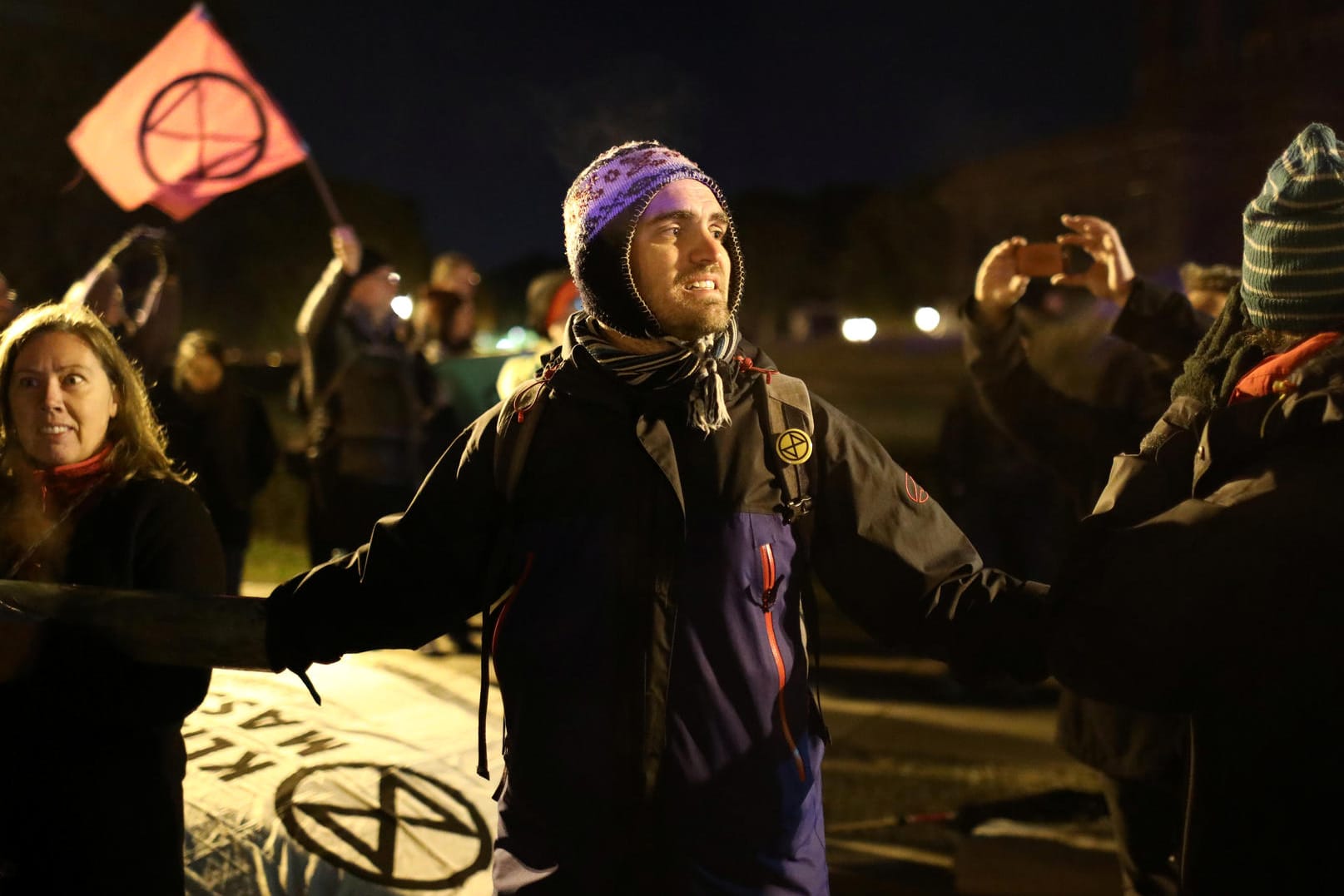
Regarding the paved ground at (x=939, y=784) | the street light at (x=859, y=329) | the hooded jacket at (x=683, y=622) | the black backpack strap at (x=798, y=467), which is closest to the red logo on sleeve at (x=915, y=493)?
the hooded jacket at (x=683, y=622)

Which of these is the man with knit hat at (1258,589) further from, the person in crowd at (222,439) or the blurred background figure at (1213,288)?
the person in crowd at (222,439)

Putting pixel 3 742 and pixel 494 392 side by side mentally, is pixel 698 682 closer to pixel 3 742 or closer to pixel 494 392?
pixel 3 742

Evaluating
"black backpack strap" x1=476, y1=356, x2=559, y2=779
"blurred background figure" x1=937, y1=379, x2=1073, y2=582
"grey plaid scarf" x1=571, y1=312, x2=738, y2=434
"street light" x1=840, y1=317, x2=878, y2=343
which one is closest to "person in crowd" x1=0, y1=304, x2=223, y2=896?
"black backpack strap" x1=476, y1=356, x2=559, y2=779

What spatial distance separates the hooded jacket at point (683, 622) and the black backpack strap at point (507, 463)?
18 mm

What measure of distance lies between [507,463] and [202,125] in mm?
3847

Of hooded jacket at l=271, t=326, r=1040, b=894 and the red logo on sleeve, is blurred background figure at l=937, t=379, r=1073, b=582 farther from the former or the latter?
hooded jacket at l=271, t=326, r=1040, b=894

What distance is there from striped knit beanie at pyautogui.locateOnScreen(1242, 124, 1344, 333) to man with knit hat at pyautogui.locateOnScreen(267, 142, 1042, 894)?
60 cm

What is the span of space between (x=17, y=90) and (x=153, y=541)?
1815 centimetres

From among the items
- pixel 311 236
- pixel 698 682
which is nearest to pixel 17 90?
pixel 698 682

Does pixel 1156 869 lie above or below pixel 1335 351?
below

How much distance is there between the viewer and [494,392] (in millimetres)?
6004

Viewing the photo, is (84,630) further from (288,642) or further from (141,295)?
(141,295)

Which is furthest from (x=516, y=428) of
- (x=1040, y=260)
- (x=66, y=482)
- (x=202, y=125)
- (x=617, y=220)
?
(x=202, y=125)

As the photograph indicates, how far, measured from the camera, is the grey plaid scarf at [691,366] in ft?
6.61
